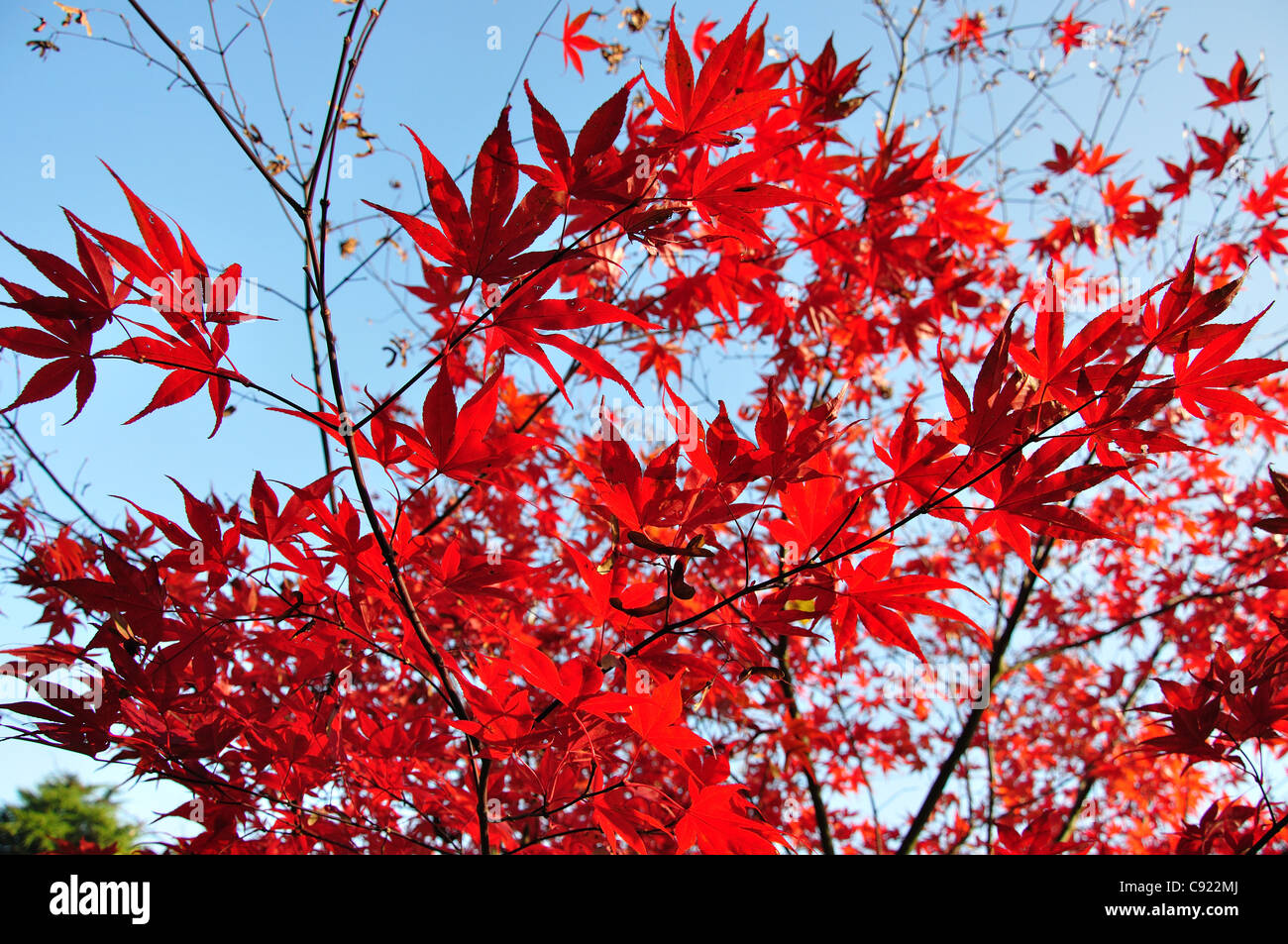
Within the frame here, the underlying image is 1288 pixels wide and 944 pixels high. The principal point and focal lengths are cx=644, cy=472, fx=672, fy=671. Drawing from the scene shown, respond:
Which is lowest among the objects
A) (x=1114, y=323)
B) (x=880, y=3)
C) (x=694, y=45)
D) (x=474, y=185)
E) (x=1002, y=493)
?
(x=1002, y=493)

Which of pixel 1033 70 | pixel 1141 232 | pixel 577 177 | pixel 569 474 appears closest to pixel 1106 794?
pixel 1141 232

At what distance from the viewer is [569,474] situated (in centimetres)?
339

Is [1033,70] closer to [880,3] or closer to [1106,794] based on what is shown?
[880,3]

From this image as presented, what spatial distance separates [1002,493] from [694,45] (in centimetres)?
187

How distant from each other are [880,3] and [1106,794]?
4388 mm

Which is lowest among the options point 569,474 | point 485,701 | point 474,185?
point 485,701

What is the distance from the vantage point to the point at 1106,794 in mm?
3883

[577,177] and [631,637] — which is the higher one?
[577,177]
